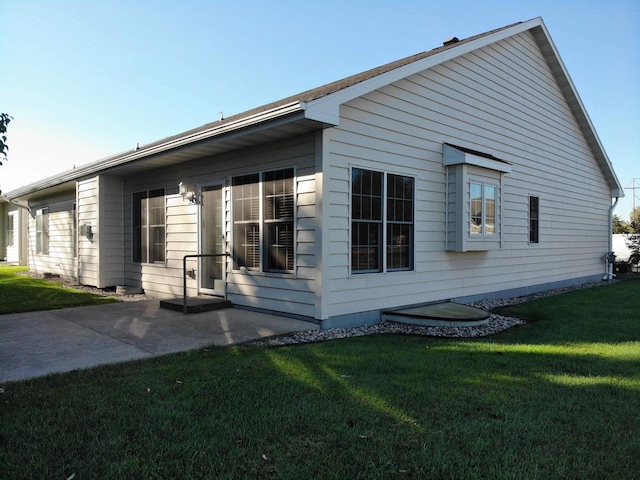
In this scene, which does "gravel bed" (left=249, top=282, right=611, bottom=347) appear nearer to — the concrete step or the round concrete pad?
the round concrete pad

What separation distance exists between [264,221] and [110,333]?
268 centimetres

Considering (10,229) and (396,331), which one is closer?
(396,331)

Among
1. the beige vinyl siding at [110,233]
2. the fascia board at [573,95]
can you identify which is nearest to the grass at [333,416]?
the beige vinyl siding at [110,233]

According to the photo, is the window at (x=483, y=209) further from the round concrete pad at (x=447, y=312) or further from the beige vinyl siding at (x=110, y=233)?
the beige vinyl siding at (x=110, y=233)

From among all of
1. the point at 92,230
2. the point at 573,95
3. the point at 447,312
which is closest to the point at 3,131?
the point at 447,312

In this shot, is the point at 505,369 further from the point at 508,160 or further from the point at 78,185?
the point at 78,185

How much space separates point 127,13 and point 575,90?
36.6ft

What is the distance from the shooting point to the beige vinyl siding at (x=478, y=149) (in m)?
6.52

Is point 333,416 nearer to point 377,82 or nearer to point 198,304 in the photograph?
point 198,304

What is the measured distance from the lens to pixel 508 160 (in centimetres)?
991

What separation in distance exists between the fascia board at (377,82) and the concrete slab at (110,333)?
2.82m

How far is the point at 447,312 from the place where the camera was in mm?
7176

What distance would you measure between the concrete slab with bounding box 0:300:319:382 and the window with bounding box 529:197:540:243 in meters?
7.16

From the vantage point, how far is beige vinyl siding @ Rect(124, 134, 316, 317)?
6320 mm
